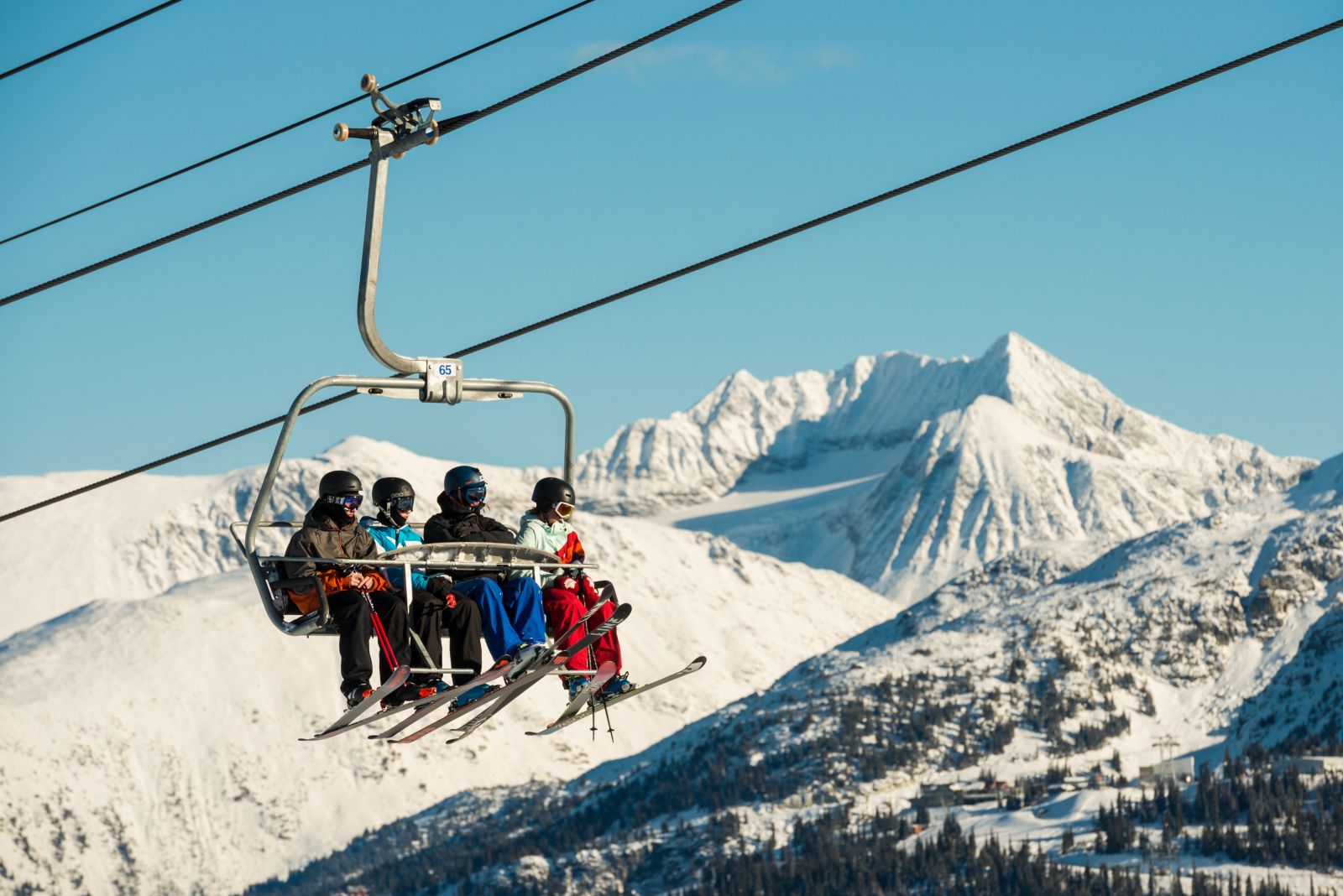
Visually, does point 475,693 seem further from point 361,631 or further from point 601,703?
point 601,703

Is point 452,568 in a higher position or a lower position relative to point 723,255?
lower

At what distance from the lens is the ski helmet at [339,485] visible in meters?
21.8

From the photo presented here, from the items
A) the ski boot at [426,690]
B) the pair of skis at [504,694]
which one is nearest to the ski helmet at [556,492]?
the pair of skis at [504,694]

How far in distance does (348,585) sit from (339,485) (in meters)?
1.10

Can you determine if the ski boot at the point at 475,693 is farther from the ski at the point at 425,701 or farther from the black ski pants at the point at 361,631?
the black ski pants at the point at 361,631

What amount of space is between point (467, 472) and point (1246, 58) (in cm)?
905

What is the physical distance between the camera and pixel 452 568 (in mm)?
22828

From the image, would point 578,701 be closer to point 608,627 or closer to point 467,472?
point 608,627

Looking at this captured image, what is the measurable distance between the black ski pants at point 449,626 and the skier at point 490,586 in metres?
0.14

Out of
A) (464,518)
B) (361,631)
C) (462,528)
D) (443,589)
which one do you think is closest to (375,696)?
(361,631)

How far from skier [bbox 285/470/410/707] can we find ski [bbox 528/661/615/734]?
5.99 ft

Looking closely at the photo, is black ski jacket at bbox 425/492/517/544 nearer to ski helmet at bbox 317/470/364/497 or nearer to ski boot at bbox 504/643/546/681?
ski helmet at bbox 317/470/364/497

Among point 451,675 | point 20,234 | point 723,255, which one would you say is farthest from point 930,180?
point 20,234

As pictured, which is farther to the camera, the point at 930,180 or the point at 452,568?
the point at 452,568
